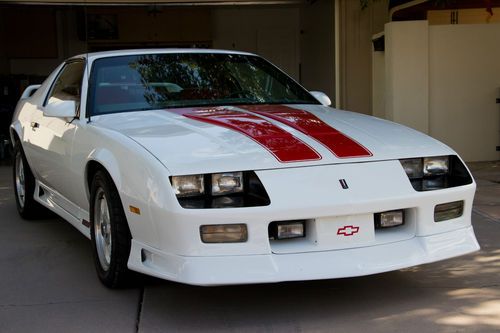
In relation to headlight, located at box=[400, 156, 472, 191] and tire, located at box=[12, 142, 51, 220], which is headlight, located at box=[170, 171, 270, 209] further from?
tire, located at box=[12, 142, 51, 220]

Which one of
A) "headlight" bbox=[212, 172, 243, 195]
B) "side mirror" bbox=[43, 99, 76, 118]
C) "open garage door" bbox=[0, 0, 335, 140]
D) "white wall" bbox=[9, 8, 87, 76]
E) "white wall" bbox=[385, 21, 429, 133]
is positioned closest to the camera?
"headlight" bbox=[212, 172, 243, 195]

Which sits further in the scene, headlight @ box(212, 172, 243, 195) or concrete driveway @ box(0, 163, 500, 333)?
concrete driveway @ box(0, 163, 500, 333)

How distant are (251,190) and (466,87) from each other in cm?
690

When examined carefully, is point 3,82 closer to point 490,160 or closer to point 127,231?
point 490,160

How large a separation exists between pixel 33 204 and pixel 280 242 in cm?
357

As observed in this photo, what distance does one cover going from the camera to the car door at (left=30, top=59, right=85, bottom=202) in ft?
15.4

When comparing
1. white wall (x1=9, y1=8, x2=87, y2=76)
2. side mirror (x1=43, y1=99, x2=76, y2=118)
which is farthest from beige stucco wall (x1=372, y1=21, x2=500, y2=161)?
white wall (x1=9, y1=8, x2=87, y2=76)

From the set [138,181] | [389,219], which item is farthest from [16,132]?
[389,219]

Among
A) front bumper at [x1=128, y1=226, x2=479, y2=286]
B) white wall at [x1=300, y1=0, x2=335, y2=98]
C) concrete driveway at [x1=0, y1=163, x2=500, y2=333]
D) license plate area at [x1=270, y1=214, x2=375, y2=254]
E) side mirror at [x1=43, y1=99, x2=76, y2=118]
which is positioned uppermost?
white wall at [x1=300, y1=0, x2=335, y2=98]

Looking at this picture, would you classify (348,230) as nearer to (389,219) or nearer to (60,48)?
(389,219)

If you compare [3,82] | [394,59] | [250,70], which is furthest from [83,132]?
[3,82]

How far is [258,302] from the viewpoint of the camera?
3.86 metres

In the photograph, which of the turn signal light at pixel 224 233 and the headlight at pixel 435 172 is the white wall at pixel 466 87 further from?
the turn signal light at pixel 224 233

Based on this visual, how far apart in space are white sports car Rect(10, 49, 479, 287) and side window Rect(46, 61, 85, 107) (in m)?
0.34
